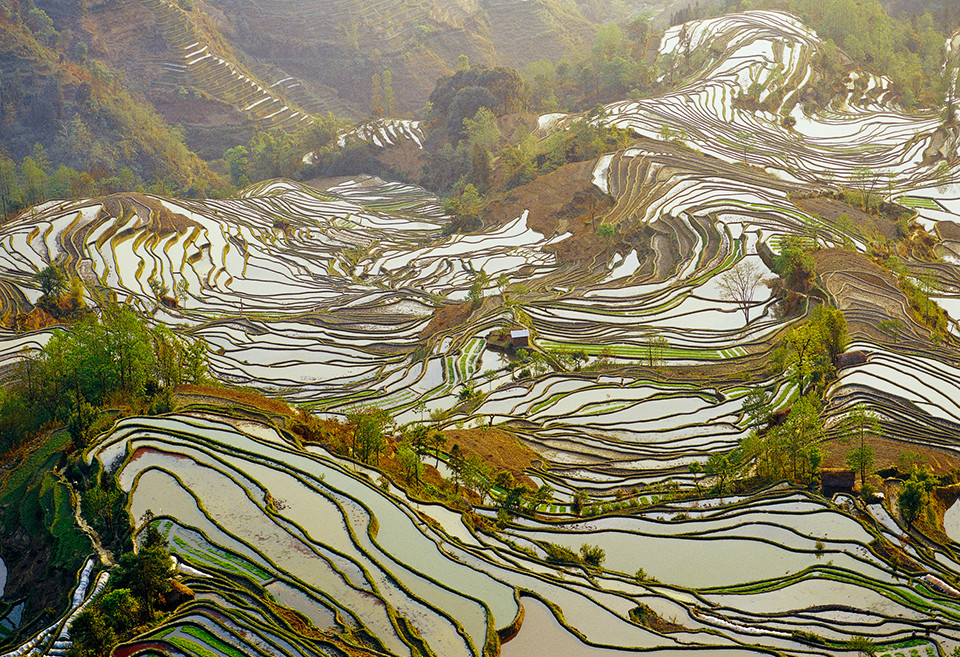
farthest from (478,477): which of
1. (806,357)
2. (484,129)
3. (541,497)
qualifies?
(484,129)

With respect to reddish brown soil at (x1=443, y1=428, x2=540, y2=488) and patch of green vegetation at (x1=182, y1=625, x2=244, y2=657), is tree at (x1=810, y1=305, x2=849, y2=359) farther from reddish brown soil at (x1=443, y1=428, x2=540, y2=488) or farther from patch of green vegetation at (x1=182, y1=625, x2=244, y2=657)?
patch of green vegetation at (x1=182, y1=625, x2=244, y2=657)

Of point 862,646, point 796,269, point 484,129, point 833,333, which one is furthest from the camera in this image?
point 484,129

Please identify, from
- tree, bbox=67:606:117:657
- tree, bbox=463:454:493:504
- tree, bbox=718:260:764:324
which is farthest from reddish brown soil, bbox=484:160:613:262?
tree, bbox=67:606:117:657

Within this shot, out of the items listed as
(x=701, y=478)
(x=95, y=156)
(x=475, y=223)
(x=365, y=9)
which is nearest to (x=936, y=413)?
(x=701, y=478)

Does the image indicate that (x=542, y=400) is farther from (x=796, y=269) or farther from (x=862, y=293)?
(x=862, y=293)

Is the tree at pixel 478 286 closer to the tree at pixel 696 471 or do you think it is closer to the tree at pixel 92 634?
the tree at pixel 696 471
